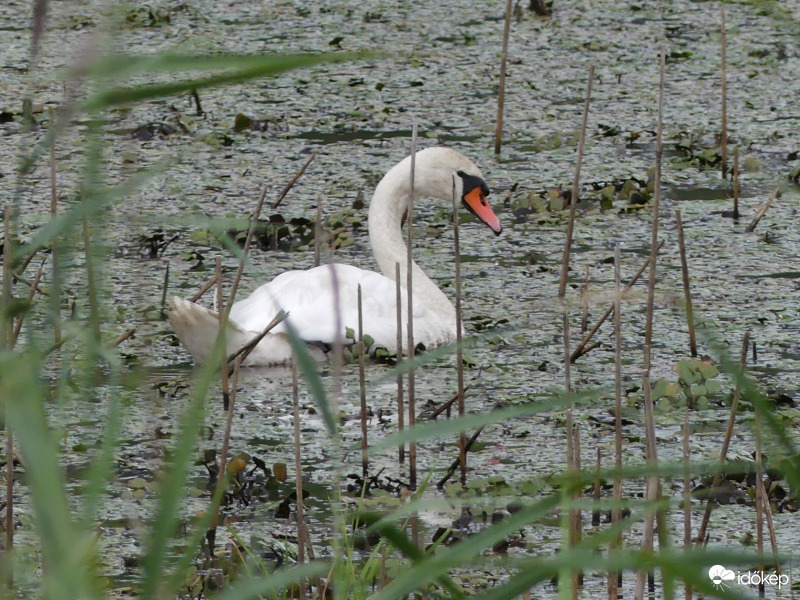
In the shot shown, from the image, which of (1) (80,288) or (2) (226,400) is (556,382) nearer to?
(2) (226,400)

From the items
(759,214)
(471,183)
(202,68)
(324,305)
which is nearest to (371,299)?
(324,305)

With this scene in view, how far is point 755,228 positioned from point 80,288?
9.39 feet

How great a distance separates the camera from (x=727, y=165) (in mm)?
7172

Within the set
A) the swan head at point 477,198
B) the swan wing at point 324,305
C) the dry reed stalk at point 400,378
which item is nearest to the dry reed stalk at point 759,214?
the swan head at point 477,198

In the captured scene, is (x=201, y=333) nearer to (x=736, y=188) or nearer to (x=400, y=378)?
(x=400, y=378)

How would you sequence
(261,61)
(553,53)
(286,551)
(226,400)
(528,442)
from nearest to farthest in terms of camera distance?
(261,61)
(286,551)
(528,442)
(226,400)
(553,53)

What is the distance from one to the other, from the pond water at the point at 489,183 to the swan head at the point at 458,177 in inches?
8.4

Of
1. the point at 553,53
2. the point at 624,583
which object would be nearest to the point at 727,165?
the point at 553,53

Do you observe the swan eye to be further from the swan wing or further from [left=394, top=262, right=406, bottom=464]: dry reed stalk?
[left=394, top=262, right=406, bottom=464]: dry reed stalk

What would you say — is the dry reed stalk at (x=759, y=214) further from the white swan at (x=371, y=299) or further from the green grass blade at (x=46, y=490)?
the green grass blade at (x=46, y=490)

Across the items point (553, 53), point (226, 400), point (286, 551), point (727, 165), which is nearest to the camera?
point (286, 551)

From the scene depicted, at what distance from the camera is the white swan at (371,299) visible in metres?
4.91

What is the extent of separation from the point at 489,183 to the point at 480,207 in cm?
95

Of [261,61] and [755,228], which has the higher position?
[261,61]
